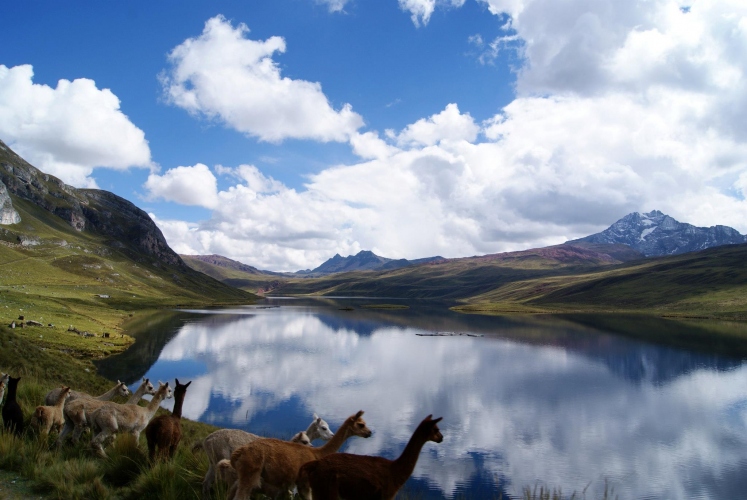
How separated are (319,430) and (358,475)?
4506mm

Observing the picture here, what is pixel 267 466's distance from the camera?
775 cm

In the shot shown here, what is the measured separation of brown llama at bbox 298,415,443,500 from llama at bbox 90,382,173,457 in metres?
6.66

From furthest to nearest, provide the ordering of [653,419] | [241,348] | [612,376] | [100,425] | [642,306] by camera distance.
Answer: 1. [642,306]
2. [241,348]
3. [612,376]
4. [653,419]
5. [100,425]

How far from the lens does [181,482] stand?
8.89 metres

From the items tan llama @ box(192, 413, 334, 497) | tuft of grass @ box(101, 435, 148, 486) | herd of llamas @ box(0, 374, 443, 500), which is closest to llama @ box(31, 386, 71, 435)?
tuft of grass @ box(101, 435, 148, 486)

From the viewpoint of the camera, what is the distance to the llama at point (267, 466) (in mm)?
7438

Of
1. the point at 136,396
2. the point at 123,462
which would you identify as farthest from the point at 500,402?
the point at 123,462

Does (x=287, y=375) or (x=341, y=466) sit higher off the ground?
(x=341, y=466)

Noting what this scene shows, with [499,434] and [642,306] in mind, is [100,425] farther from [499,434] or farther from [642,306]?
[642,306]

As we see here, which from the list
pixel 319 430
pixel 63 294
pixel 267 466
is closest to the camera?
pixel 267 466

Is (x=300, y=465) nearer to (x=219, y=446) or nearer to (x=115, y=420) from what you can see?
(x=219, y=446)

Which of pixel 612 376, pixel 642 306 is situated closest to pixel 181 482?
pixel 612 376

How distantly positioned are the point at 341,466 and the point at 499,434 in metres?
33.4

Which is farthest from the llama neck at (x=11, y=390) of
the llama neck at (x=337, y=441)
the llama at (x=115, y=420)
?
the llama neck at (x=337, y=441)
